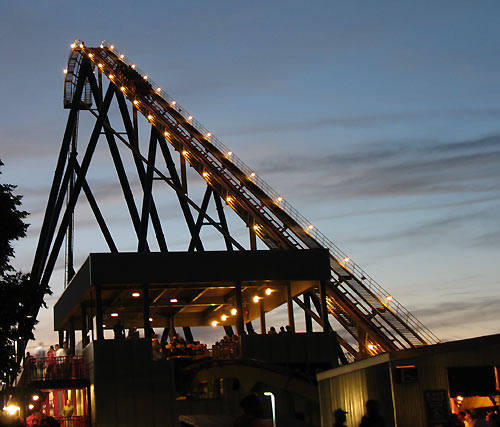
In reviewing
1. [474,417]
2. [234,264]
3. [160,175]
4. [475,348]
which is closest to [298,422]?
[474,417]

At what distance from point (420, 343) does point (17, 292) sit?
42.9 ft

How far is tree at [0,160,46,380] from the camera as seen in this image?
1005 inches

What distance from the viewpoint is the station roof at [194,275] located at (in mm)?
30016

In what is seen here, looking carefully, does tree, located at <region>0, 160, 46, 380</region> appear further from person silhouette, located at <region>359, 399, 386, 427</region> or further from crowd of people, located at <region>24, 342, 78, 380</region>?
person silhouette, located at <region>359, 399, 386, 427</region>

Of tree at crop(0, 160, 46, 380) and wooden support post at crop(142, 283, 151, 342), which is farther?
wooden support post at crop(142, 283, 151, 342)

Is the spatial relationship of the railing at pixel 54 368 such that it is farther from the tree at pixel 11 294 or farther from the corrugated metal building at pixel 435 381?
the corrugated metal building at pixel 435 381

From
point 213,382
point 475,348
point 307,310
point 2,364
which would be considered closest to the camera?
point 475,348

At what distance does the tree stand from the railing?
3967 mm

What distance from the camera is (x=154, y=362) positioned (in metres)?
28.9

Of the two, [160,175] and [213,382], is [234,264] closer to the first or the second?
[213,382]

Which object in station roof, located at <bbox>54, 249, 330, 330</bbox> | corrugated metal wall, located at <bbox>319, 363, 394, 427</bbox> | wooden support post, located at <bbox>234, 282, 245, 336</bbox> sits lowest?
corrugated metal wall, located at <bbox>319, 363, 394, 427</bbox>

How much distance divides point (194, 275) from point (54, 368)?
5.53 metres

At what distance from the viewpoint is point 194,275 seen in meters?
30.6

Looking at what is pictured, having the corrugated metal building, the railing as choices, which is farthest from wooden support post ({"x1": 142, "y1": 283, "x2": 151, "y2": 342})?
the corrugated metal building
